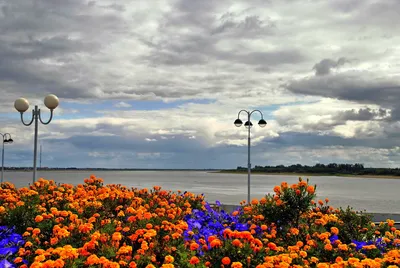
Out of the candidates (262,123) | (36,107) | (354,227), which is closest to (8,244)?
(354,227)

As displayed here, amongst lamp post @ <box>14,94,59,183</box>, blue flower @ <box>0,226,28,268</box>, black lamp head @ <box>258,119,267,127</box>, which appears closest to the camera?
blue flower @ <box>0,226,28,268</box>

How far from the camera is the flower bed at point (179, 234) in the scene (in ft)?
18.7

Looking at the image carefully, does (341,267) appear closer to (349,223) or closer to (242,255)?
(242,255)

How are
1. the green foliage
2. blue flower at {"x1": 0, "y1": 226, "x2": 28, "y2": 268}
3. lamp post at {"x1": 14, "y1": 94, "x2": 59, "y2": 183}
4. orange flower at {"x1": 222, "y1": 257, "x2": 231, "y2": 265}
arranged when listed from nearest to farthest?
orange flower at {"x1": 222, "y1": 257, "x2": 231, "y2": 265} → blue flower at {"x1": 0, "y1": 226, "x2": 28, "y2": 268} → the green foliage → lamp post at {"x1": 14, "y1": 94, "x2": 59, "y2": 183}

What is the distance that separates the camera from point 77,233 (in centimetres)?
694

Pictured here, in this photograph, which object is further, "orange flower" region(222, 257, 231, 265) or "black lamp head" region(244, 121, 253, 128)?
"black lamp head" region(244, 121, 253, 128)

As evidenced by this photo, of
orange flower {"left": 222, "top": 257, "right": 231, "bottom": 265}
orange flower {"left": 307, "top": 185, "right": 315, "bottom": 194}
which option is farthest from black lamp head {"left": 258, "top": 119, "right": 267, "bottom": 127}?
orange flower {"left": 222, "top": 257, "right": 231, "bottom": 265}

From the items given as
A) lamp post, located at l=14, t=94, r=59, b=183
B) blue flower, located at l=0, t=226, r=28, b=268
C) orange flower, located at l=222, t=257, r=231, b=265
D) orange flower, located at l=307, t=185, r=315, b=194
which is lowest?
blue flower, located at l=0, t=226, r=28, b=268

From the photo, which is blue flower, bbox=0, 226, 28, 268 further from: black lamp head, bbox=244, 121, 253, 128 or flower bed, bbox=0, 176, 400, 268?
black lamp head, bbox=244, 121, 253, 128

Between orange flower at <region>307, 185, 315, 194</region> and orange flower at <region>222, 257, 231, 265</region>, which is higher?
orange flower at <region>307, 185, 315, 194</region>

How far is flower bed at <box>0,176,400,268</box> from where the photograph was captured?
5.70m

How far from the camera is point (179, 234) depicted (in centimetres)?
684

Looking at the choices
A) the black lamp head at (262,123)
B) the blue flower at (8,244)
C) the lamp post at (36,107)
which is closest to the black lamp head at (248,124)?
the black lamp head at (262,123)

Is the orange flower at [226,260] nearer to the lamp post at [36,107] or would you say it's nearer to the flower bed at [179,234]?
the flower bed at [179,234]
